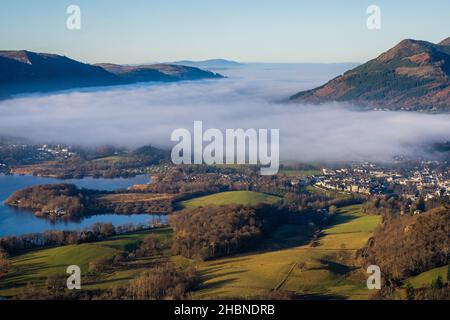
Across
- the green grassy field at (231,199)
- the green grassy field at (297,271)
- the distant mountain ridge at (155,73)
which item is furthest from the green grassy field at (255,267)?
the distant mountain ridge at (155,73)

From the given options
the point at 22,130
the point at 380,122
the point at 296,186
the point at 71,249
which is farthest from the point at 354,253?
the point at 22,130

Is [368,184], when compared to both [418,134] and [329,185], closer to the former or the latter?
[329,185]

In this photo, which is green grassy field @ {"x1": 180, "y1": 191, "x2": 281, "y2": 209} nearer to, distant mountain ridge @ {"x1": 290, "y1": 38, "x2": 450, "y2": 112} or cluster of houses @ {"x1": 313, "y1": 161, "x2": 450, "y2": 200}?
cluster of houses @ {"x1": 313, "y1": 161, "x2": 450, "y2": 200}

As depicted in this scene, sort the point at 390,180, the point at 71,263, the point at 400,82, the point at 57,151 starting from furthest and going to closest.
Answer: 1. the point at 400,82
2. the point at 57,151
3. the point at 390,180
4. the point at 71,263

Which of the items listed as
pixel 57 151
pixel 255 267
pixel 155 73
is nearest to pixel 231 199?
pixel 255 267

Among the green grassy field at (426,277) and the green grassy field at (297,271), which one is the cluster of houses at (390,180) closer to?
the green grassy field at (297,271)

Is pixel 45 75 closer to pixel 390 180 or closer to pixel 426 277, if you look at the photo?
pixel 390 180
